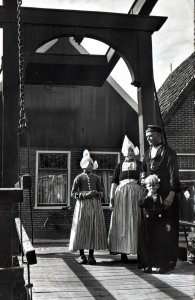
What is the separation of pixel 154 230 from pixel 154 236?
0.07 meters

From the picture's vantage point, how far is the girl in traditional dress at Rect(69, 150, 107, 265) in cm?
568

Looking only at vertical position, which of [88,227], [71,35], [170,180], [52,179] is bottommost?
[88,227]

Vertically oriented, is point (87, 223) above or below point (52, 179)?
below

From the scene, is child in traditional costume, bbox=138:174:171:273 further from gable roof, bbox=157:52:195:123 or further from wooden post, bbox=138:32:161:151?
gable roof, bbox=157:52:195:123

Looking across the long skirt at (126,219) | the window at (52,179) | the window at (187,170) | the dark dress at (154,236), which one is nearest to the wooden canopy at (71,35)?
the long skirt at (126,219)

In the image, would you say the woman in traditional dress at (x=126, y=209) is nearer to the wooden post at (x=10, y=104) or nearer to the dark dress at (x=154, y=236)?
the dark dress at (x=154, y=236)

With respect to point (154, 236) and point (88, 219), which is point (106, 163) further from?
point (154, 236)

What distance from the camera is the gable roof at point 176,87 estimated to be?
13.4m

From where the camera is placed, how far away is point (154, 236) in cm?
489

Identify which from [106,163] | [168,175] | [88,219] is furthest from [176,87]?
[168,175]

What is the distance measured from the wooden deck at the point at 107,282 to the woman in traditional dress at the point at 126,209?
9.1 inches

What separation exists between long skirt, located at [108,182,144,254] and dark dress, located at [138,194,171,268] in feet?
1.51

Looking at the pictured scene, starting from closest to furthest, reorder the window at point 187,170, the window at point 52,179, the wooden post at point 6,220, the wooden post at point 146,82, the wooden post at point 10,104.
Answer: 1. the wooden post at point 6,220
2. the wooden post at point 10,104
3. the wooden post at point 146,82
4. the window at point 187,170
5. the window at point 52,179

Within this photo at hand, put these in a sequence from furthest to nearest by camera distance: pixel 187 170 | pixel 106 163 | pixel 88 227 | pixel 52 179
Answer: pixel 106 163 → pixel 52 179 → pixel 187 170 → pixel 88 227
